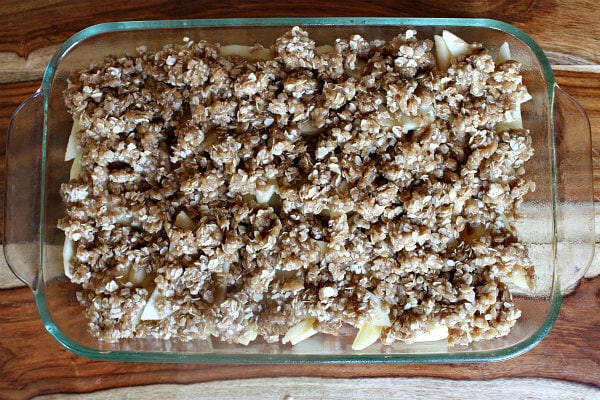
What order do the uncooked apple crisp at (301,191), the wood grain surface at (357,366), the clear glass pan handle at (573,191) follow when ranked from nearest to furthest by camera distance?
1. the uncooked apple crisp at (301,191)
2. the clear glass pan handle at (573,191)
3. the wood grain surface at (357,366)

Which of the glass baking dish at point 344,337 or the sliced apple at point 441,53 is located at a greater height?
the sliced apple at point 441,53

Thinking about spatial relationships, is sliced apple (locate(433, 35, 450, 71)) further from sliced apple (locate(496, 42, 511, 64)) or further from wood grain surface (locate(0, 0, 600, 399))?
wood grain surface (locate(0, 0, 600, 399))

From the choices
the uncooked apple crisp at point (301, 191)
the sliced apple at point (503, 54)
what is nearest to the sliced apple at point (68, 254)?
the uncooked apple crisp at point (301, 191)

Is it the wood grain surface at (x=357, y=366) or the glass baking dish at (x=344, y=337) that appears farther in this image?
the wood grain surface at (x=357, y=366)

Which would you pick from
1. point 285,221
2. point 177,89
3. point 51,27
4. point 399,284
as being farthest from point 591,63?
point 51,27

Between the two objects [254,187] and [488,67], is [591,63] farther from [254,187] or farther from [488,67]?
[254,187]

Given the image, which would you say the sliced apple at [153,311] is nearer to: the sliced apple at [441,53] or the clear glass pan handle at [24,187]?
the clear glass pan handle at [24,187]

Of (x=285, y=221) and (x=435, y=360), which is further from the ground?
(x=285, y=221)

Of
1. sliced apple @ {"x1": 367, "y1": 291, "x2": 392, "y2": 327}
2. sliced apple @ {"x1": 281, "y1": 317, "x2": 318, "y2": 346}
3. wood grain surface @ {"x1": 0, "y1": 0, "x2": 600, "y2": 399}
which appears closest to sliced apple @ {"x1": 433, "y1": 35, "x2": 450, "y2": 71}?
wood grain surface @ {"x1": 0, "y1": 0, "x2": 600, "y2": 399}
